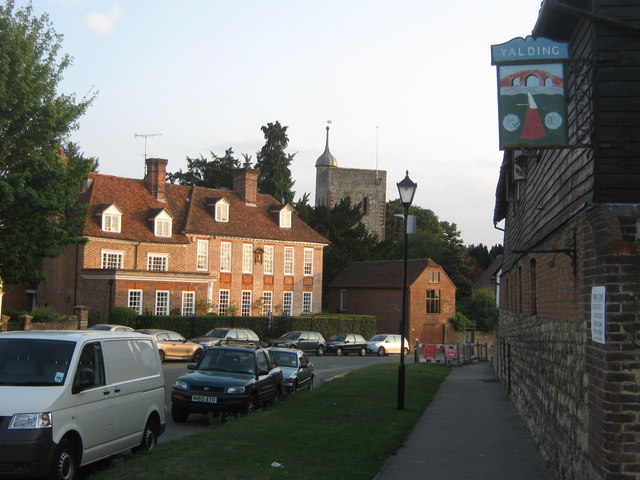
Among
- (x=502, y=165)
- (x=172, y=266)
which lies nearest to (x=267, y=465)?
(x=502, y=165)

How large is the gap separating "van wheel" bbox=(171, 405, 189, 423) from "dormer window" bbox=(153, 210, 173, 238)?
33695 millimetres

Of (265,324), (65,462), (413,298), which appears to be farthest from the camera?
(413,298)

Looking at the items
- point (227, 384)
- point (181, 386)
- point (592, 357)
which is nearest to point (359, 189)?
point (227, 384)

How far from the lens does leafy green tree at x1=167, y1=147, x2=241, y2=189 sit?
77.6 metres

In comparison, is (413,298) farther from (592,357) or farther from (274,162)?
(592,357)

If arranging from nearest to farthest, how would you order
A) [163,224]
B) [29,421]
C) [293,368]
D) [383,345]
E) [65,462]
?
[29,421] < [65,462] < [293,368] < [163,224] < [383,345]

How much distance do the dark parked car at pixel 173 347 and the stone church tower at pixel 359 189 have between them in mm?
59350

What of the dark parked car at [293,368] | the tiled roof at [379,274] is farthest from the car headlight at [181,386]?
the tiled roof at [379,274]

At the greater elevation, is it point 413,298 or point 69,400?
point 413,298

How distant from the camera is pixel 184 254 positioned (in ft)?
165

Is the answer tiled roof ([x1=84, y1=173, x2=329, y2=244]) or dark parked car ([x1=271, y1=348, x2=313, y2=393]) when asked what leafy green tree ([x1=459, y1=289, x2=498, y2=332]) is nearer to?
tiled roof ([x1=84, y1=173, x2=329, y2=244])

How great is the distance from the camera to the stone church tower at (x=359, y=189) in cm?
9212

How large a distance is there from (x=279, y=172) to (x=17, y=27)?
5010cm

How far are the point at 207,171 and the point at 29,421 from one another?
7062 cm
